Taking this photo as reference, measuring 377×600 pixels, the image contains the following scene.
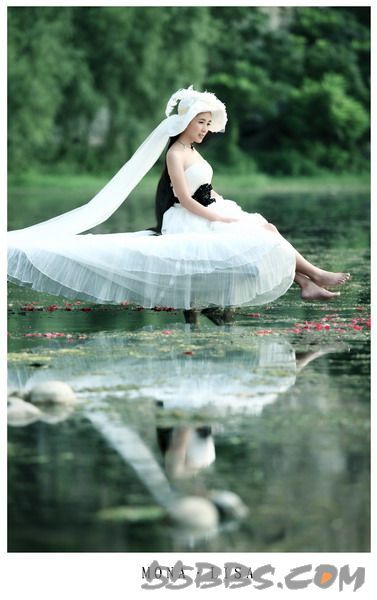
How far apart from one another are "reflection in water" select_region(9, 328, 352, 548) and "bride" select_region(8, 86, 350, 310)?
1.76 feet

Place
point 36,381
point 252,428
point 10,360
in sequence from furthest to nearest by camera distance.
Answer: point 10,360 → point 36,381 → point 252,428

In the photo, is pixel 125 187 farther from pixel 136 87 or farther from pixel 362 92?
pixel 362 92

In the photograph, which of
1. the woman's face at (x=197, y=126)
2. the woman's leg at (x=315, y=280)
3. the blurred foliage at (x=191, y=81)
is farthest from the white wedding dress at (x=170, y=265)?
the blurred foliage at (x=191, y=81)

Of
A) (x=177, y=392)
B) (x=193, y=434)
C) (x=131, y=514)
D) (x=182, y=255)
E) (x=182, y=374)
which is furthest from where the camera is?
(x=182, y=255)

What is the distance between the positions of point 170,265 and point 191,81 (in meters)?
24.0

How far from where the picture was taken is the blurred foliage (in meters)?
27.6

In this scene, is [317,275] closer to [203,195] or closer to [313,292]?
[313,292]

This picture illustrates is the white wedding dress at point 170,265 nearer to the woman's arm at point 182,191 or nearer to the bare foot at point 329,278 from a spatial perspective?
the woman's arm at point 182,191

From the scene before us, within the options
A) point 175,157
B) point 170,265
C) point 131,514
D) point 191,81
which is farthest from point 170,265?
point 191,81

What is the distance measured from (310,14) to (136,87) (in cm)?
1443

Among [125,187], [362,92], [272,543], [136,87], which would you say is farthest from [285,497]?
[362,92]

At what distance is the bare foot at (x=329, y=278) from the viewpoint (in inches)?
307

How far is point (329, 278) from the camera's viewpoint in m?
7.82

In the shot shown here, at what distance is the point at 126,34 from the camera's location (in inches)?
1199
